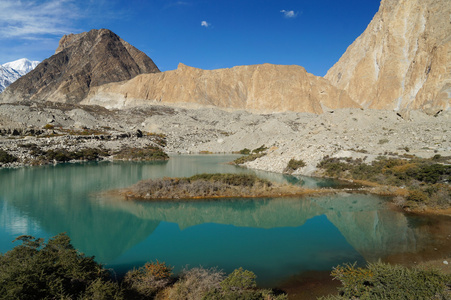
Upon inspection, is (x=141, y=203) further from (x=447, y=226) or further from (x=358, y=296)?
(x=447, y=226)

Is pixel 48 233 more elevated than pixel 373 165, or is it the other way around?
pixel 373 165

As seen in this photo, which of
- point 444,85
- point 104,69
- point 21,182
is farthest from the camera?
point 104,69

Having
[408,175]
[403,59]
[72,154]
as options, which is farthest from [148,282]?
[403,59]

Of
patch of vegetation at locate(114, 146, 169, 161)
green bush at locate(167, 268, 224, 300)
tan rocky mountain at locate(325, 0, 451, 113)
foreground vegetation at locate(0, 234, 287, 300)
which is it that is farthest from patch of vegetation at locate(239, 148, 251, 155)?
green bush at locate(167, 268, 224, 300)

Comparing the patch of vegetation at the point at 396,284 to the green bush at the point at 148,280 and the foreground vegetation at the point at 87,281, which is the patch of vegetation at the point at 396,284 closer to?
the foreground vegetation at the point at 87,281

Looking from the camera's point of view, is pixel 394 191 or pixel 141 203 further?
pixel 394 191

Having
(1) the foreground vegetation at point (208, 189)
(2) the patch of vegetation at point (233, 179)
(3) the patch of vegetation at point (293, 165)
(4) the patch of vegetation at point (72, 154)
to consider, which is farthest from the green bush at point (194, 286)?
(4) the patch of vegetation at point (72, 154)

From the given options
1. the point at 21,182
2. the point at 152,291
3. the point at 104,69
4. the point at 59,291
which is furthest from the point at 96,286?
the point at 104,69
